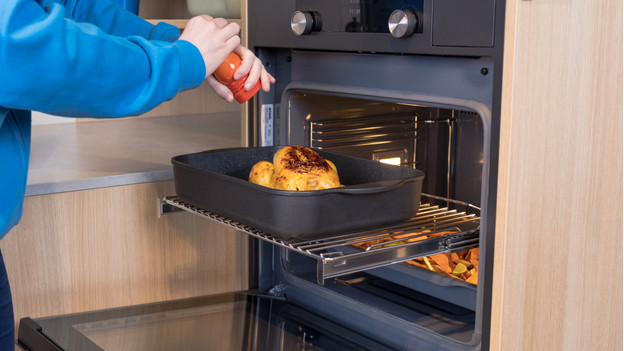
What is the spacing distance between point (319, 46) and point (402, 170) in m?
0.25

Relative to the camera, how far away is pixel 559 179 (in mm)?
979

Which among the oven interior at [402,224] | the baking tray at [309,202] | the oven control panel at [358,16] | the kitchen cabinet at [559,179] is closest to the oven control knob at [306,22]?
the oven control panel at [358,16]

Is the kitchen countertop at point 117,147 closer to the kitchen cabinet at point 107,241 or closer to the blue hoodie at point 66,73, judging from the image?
the kitchen cabinet at point 107,241

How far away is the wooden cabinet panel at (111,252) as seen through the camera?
1.40 m

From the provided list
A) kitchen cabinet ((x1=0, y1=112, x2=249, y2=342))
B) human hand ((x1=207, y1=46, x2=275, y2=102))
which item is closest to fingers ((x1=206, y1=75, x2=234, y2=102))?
human hand ((x1=207, y1=46, x2=275, y2=102))

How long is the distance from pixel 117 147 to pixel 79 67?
1.02 meters

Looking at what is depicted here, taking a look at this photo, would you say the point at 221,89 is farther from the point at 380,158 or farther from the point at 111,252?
the point at 111,252

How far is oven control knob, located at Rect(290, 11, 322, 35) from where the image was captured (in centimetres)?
116

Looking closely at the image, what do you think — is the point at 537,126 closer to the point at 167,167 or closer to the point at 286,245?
the point at 286,245

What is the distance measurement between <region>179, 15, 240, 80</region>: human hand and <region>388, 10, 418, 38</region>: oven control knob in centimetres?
22

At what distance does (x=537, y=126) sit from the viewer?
93 centimetres

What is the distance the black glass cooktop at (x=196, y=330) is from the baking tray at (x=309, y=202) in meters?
0.25

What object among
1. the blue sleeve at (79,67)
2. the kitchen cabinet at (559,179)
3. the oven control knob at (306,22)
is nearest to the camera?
the blue sleeve at (79,67)

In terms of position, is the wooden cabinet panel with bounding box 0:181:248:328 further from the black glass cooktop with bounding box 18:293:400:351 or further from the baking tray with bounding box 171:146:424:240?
the baking tray with bounding box 171:146:424:240
